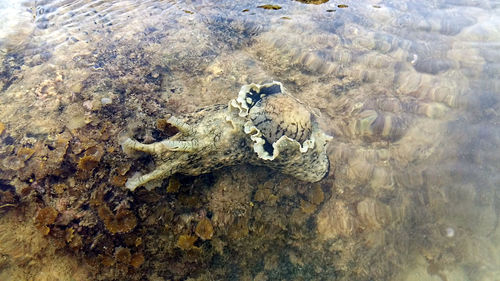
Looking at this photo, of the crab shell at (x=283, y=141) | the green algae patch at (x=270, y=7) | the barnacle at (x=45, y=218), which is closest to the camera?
the barnacle at (x=45, y=218)

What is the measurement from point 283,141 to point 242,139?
491 millimetres

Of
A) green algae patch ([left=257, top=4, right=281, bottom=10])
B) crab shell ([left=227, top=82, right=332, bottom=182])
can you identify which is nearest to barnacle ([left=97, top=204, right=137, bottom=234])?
crab shell ([left=227, top=82, right=332, bottom=182])

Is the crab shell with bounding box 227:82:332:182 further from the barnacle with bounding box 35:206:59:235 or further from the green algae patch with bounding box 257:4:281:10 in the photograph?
the green algae patch with bounding box 257:4:281:10

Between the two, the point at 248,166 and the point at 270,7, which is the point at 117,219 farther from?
the point at 270,7

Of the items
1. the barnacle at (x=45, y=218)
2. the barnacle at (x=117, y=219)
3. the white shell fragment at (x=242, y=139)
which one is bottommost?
the barnacle at (x=117, y=219)

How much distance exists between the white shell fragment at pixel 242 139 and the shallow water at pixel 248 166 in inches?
11.5

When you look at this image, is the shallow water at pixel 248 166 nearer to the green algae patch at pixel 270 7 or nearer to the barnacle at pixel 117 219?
the barnacle at pixel 117 219

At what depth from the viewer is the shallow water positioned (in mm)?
2879

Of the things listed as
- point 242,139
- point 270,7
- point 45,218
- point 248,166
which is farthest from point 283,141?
point 270,7

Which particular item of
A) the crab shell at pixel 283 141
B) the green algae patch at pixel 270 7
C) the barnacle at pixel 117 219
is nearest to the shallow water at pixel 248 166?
the barnacle at pixel 117 219

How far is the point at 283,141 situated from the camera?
2.81 metres

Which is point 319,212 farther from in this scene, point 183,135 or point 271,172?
point 183,135

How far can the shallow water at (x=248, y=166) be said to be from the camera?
288 cm

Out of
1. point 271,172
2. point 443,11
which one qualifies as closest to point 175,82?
point 271,172
